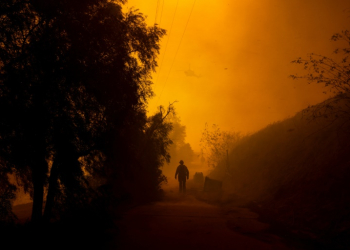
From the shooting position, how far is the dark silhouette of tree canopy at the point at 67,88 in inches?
240

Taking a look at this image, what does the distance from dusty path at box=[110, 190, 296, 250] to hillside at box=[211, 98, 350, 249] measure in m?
1.41

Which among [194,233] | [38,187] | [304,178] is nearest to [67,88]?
[38,187]

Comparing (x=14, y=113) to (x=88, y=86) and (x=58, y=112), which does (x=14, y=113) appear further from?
(x=88, y=86)

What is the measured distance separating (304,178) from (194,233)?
23.8 feet

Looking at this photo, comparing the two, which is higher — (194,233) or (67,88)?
(67,88)

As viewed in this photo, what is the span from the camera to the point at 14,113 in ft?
19.6

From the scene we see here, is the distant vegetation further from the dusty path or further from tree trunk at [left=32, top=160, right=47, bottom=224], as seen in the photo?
tree trunk at [left=32, top=160, right=47, bottom=224]

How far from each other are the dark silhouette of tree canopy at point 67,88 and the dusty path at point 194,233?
6.97 feet

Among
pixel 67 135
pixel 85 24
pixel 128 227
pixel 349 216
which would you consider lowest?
pixel 128 227

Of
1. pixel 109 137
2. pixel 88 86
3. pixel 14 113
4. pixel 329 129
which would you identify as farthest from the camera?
pixel 329 129

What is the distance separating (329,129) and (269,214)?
22.2 ft

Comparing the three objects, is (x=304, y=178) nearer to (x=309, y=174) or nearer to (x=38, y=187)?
(x=309, y=174)

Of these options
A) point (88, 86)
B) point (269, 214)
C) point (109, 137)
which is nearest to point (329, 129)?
point (269, 214)

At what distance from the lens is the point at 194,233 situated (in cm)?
694
